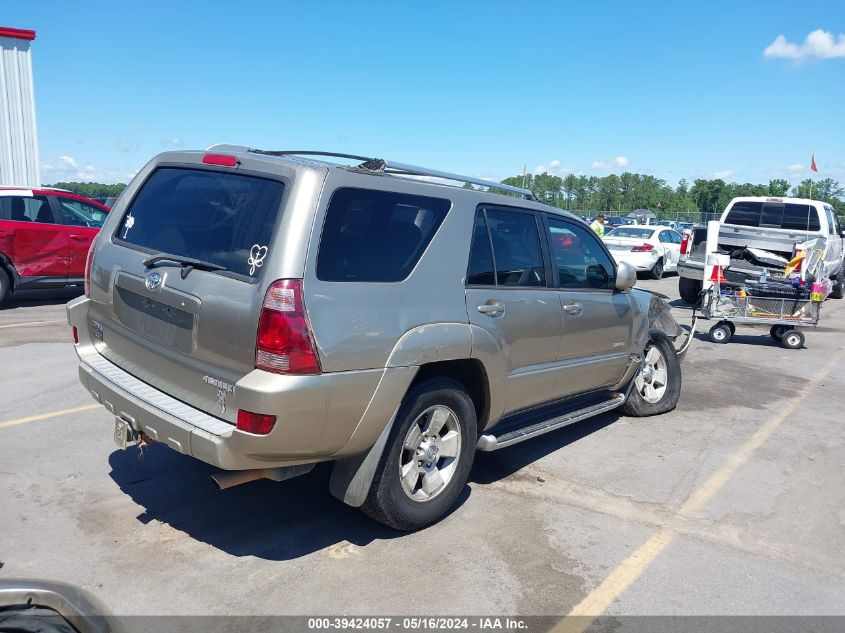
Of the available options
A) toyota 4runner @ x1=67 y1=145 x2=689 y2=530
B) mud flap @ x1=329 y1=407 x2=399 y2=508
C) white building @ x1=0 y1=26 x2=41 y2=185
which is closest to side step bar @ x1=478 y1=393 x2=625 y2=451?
toyota 4runner @ x1=67 y1=145 x2=689 y2=530

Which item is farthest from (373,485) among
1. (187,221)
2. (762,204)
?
(762,204)

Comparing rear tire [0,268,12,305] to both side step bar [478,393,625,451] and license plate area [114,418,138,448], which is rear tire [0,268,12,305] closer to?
license plate area [114,418,138,448]

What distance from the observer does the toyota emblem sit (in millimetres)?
3617

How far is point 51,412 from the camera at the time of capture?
5.67 m

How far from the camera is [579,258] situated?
523 centimetres

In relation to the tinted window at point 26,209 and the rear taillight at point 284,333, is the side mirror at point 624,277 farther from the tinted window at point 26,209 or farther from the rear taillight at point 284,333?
the tinted window at point 26,209

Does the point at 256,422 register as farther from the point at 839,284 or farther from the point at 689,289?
the point at 839,284

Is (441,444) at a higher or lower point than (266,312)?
lower

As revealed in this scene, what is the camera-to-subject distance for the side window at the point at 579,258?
197 inches

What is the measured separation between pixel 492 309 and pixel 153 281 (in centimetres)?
190

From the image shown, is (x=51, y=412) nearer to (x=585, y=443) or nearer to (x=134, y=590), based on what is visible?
(x=134, y=590)

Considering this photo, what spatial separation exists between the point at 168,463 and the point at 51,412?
1601 millimetres

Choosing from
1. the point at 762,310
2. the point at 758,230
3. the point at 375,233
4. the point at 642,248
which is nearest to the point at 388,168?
the point at 375,233

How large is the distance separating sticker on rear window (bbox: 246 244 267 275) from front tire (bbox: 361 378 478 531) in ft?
3.45
